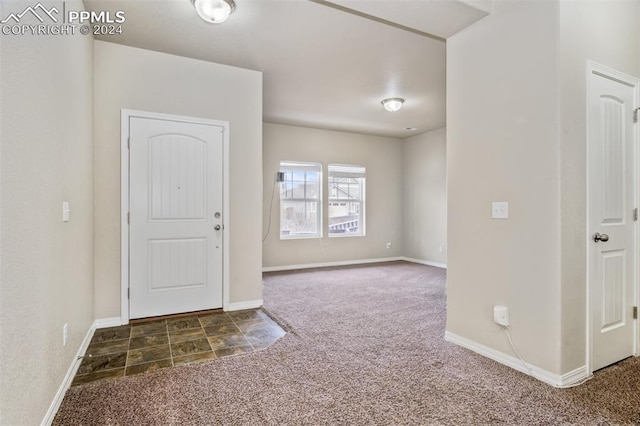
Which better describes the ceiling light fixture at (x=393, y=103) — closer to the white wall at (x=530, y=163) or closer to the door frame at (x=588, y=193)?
the white wall at (x=530, y=163)

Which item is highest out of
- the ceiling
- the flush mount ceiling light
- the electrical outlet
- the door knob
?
→ the ceiling

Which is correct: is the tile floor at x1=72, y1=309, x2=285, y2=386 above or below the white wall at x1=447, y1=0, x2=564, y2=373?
below

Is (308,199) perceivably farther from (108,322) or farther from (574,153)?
(574,153)

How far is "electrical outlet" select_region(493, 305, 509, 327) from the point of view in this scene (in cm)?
243

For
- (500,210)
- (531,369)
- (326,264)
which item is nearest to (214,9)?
(500,210)

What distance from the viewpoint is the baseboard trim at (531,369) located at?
215 cm

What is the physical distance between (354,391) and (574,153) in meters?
2.08

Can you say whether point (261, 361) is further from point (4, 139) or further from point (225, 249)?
point (4, 139)

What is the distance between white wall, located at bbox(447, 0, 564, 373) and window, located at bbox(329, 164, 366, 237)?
13.6ft

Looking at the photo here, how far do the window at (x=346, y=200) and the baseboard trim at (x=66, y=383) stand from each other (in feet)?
15.4

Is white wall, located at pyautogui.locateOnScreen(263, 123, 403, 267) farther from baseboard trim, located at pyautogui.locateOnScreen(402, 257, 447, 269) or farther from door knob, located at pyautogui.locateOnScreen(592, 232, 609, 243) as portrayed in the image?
door knob, located at pyautogui.locateOnScreen(592, 232, 609, 243)

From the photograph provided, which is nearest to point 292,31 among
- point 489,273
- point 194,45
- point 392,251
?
point 194,45

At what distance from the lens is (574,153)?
7.26 feet

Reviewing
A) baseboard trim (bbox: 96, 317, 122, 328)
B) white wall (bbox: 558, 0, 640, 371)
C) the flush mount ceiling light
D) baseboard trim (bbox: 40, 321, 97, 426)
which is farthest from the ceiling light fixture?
baseboard trim (bbox: 40, 321, 97, 426)
